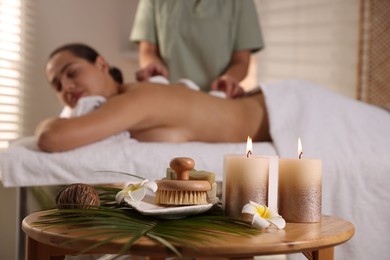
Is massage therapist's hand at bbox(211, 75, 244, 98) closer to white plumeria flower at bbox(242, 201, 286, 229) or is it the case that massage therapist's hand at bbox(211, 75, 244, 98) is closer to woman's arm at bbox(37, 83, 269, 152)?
woman's arm at bbox(37, 83, 269, 152)

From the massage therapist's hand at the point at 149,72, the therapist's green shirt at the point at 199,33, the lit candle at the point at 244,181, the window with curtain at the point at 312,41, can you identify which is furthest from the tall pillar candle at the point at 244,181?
the window with curtain at the point at 312,41

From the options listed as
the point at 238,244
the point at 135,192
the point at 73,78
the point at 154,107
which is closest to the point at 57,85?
the point at 73,78

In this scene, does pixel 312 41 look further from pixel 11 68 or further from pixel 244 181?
pixel 244 181

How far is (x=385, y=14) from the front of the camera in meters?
4.00

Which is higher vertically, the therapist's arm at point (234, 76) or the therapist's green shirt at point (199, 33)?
the therapist's green shirt at point (199, 33)

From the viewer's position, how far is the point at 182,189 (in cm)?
92

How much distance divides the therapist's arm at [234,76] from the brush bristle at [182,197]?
51.3 inches

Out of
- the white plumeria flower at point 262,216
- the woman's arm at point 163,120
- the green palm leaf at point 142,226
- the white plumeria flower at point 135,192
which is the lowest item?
the green palm leaf at point 142,226

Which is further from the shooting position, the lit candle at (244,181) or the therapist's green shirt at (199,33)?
the therapist's green shirt at (199,33)

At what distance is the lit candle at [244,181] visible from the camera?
37.5 inches

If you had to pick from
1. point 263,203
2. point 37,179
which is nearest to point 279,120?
point 37,179

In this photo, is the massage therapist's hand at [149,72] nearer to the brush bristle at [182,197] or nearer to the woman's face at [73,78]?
the woman's face at [73,78]

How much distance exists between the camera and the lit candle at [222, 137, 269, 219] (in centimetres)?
95

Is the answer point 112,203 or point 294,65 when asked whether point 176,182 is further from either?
point 294,65
